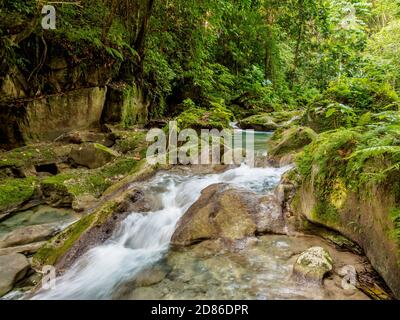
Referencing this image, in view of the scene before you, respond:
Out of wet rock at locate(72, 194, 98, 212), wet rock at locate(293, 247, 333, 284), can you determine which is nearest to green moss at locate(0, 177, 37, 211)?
wet rock at locate(72, 194, 98, 212)

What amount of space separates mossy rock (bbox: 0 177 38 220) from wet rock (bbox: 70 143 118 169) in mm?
1198

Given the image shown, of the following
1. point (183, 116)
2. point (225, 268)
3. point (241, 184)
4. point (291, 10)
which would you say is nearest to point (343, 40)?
point (291, 10)

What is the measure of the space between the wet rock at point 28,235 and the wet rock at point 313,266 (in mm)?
3785

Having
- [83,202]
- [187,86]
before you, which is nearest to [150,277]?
[83,202]

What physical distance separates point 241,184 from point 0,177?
16.3ft

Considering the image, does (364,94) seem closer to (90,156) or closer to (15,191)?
(90,156)

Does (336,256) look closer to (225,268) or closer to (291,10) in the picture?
(225,268)

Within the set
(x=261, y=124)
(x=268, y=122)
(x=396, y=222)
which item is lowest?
(x=396, y=222)

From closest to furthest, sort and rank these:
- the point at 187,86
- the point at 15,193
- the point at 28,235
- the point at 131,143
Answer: the point at 28,235, the point at 15,193, the point at 131,143, the point at 187,86

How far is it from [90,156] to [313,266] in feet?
18.7

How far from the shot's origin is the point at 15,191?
5414 millimetres

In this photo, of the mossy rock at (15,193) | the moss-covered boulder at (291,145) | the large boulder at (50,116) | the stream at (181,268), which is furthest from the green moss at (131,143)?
the stream at (181,268)

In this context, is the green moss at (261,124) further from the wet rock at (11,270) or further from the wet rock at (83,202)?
the wet rock at (11,270)

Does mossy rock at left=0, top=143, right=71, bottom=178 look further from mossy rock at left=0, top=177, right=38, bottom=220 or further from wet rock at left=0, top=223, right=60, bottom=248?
wet rock at left=0, top=223, right=60, bottom=248
